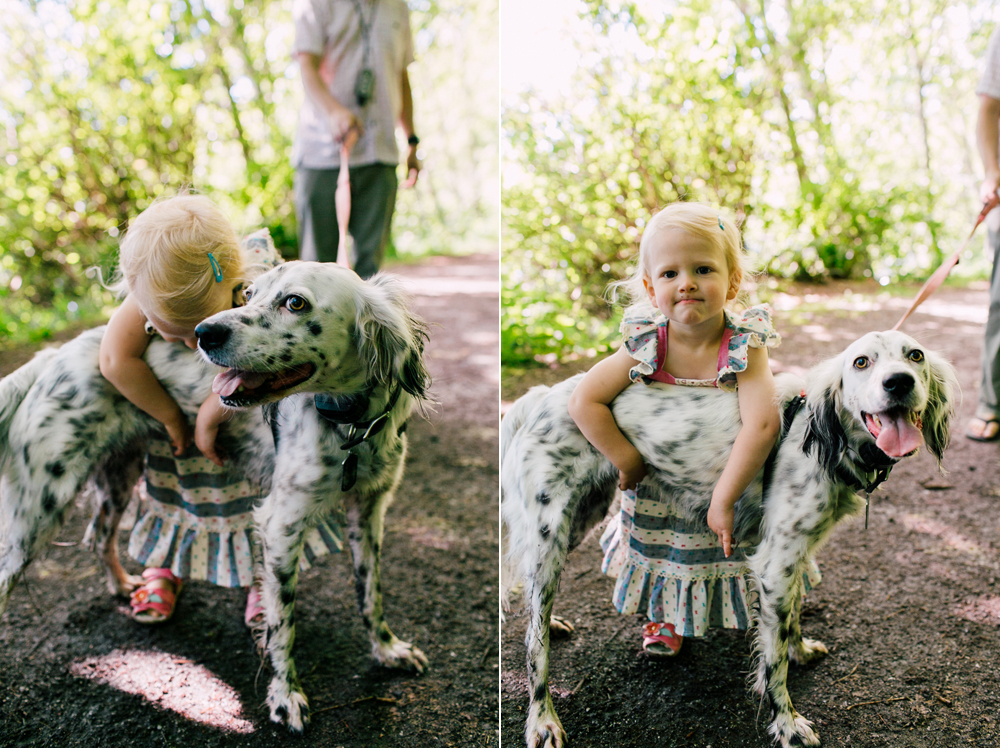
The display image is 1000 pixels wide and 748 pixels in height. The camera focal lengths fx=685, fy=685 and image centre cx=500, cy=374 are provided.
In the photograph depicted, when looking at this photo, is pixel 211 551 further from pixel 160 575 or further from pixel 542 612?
pixel 542 612

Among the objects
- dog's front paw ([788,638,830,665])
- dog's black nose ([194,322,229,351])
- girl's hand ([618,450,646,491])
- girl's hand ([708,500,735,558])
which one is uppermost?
dog's black nose ([194,322,229,351])

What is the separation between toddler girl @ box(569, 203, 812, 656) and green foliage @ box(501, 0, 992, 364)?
9.14ft

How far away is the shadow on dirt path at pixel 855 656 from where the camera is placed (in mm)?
2055

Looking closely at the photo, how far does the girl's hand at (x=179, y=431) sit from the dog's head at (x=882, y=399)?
2.04m

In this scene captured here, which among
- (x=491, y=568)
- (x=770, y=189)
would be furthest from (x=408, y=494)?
(x=770, y=189)

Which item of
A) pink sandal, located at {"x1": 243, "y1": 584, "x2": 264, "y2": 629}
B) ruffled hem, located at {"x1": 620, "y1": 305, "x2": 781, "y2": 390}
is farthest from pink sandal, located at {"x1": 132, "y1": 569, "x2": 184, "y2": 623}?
ruffled hem, located at {"x1": 620, "y1": 305, "x2": 781, "y2": 390}

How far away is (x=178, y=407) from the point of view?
2.42 meters

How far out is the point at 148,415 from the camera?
2445 mm

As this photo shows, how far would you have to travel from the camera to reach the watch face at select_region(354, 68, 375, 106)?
344 cm

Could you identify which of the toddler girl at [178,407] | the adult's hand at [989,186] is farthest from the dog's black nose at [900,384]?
the adult's hand at [989,186]

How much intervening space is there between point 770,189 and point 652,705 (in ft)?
22.2

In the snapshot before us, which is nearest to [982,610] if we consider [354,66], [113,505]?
[113,505]

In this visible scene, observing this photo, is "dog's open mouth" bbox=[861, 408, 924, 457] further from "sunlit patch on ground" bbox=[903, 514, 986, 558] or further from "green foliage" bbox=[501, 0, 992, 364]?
"green foliage" bbox=[501, 0, 992, 364]

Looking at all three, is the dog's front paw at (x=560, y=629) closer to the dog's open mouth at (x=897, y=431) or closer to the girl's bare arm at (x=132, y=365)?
the dog's open mouth at (x=897, y=431)
